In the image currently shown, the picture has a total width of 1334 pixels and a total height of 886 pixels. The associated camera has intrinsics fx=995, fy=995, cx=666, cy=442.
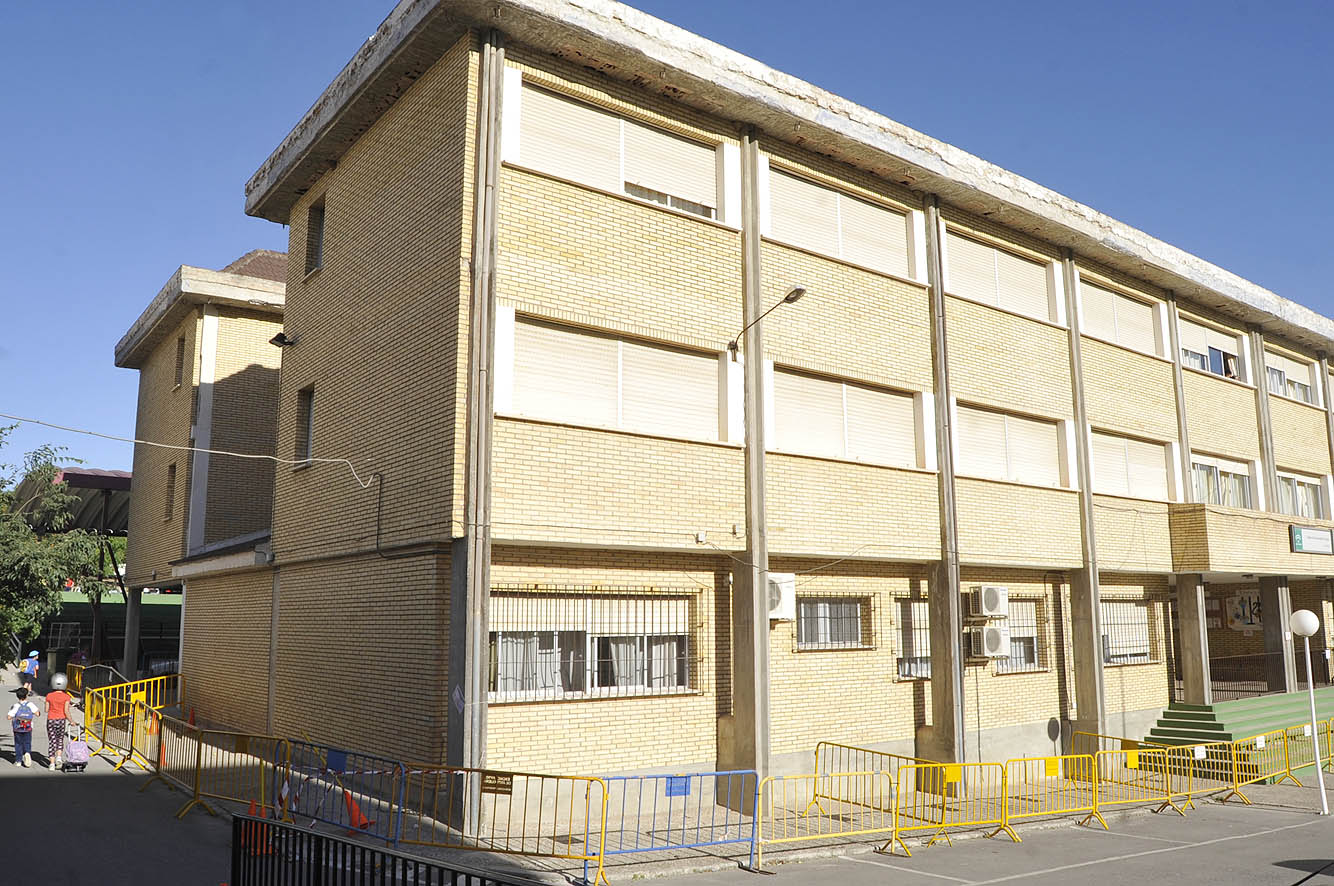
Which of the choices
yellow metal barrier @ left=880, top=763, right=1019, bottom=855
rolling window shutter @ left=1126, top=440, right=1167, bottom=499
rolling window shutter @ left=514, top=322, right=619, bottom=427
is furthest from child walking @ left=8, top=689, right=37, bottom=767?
rolling window shutter @ left=1126, top=440, right=1167, bottom=499

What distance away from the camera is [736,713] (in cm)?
1376

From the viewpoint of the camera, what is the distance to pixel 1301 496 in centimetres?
2648

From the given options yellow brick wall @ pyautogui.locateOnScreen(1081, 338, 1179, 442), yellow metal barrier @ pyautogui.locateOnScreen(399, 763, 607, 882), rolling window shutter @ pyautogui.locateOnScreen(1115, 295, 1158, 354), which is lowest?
yellow metal barrier @ pyautogui.locateOnScreen(399, 763, 607, 882)

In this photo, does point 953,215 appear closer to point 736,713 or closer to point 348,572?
point 736,713

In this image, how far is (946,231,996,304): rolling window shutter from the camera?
18094 millimetres

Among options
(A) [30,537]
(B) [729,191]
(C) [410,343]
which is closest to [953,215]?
(B) [729,191]

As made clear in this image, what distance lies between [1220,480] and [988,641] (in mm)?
10359

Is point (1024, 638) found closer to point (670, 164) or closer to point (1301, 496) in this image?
point (670, 164)

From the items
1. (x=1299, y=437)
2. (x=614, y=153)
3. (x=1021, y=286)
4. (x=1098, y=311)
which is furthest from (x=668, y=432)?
(x=1299, y=437)

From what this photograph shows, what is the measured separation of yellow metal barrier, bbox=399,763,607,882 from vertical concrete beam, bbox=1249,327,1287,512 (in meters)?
20.0

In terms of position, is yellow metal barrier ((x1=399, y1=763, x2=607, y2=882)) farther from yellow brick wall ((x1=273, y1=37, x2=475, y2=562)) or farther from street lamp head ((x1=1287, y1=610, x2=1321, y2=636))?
street lamp head ((x1=1287, y1=610, x2=1321, y2=636))

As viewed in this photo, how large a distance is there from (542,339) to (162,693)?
13969mm

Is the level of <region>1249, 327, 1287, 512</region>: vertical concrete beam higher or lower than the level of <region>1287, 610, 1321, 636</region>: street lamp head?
higher

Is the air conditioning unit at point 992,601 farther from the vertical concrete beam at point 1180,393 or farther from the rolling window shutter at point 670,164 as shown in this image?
the rolling window shutter at point 670,164
